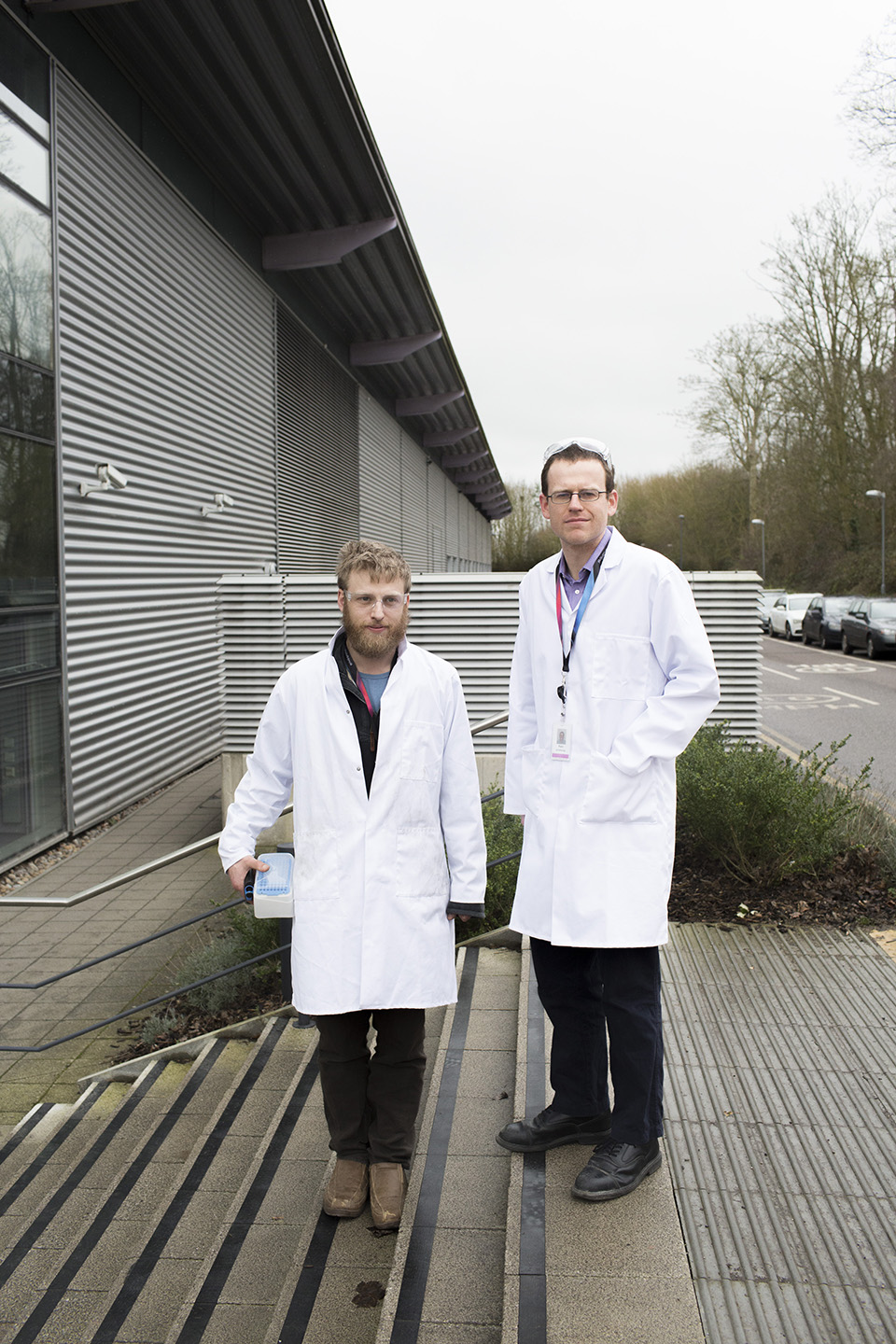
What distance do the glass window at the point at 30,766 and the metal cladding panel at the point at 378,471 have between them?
38.6ft

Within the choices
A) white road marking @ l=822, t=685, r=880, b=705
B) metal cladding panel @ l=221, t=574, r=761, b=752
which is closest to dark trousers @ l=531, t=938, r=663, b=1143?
metal cladding panel @ l=221, t=574, r=761, b=752

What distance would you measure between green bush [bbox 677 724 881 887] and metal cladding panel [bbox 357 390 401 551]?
14356mm

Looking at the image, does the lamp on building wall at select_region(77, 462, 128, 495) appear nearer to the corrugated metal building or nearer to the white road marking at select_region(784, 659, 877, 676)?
the corrugated metal building

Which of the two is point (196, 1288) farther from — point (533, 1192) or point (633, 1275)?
point (633, 1275)

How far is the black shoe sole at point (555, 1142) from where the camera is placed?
118 inches

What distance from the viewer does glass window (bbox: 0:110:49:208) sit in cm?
744

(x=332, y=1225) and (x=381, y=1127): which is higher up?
(x=381, y=1127)

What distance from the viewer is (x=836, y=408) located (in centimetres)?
4153

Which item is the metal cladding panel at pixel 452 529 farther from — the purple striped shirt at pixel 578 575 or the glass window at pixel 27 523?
the purple striped shirt at pixel 578 575

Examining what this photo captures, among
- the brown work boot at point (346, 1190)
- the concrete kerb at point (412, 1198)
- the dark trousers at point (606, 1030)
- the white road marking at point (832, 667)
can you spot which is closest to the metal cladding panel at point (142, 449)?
the concrete kerb at point (412, 1198)

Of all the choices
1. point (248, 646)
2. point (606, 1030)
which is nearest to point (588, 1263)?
point (606, 1030)

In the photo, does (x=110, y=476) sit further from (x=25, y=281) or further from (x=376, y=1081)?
(x=376, y=1081)

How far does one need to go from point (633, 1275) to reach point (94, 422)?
8158 mm

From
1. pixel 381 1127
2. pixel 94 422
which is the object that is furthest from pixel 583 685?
pixel 94 422
